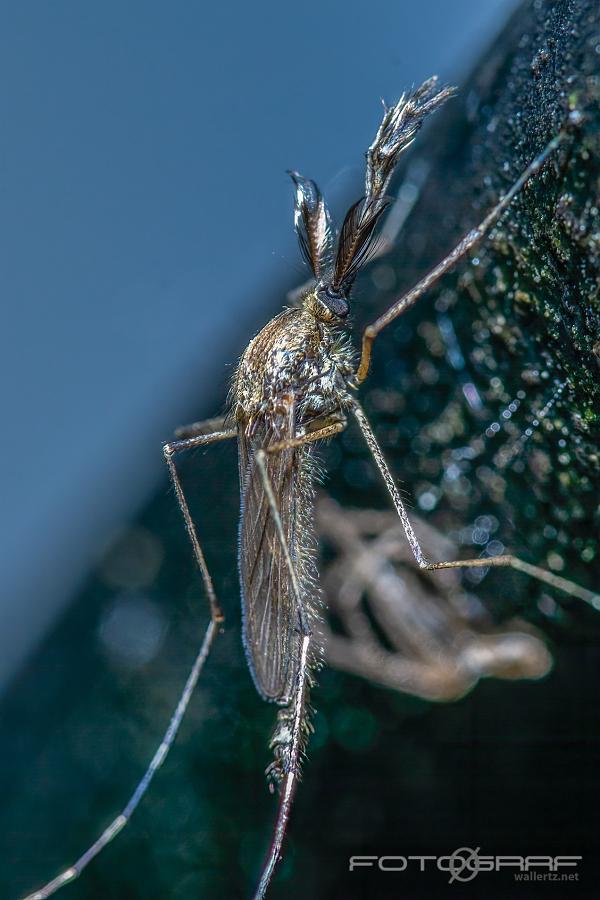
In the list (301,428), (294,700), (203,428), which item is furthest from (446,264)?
(294,700)

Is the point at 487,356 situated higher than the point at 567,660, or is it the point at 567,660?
the point at 487,356

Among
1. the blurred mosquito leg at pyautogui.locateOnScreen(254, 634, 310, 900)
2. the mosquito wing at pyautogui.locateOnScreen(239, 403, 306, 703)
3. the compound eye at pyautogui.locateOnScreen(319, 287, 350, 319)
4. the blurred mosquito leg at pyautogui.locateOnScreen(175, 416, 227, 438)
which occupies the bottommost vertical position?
the blurred mosquito leg at pyautogui.locateOnScreen(254, 634, 310, 900)

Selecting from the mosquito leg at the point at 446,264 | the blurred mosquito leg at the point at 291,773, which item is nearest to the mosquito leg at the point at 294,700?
the blurred mosquito leg at the point at 291,773

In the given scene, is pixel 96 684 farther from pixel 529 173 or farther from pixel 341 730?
pixel 529 173

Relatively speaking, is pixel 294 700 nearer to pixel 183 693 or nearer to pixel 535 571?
pixel 183 693

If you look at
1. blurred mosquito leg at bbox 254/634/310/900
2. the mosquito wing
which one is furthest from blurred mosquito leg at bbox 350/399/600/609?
blurred mosquito leg at bbox 254/634/310/900

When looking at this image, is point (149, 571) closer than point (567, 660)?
No

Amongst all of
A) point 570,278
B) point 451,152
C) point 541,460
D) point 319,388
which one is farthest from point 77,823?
point 451,152

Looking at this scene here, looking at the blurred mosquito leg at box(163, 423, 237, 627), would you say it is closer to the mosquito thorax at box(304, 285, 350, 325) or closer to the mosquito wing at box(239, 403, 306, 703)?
the mosquito wing at box(239, 403, 306, 703)
